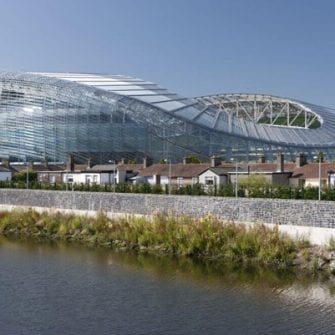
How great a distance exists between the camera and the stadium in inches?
3479

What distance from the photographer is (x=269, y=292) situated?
26.4 meters

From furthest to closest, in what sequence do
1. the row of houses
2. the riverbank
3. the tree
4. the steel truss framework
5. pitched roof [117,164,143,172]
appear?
the steel truss framework → pitched roof [117,164,143,172] → the tree → the row of houses → the riverbank

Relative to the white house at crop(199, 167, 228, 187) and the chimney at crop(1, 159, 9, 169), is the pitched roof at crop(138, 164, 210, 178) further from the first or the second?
the chimney at crop(1, 159, 9, 169)

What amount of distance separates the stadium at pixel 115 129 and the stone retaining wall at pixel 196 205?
37366 millimetres

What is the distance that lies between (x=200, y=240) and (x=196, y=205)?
14.8 feet

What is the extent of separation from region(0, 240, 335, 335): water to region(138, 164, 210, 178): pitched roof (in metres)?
24.8

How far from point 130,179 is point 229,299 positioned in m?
40.4

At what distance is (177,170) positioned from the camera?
60281 mm

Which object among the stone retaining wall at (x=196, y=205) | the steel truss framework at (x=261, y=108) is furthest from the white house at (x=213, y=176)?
the steel truss framework at (x=261, y=108)

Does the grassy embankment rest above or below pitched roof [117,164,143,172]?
below

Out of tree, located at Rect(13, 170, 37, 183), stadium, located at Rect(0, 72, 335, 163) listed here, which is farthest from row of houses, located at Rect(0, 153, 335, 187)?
stadium, located at Rect(0, 72, 335, 163)

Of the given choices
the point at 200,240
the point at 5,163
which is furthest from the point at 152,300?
the point at 5,163

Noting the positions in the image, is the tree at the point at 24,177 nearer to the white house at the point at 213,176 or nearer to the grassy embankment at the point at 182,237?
the white house at the point at 213,176

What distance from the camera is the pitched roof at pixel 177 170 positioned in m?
58.1
